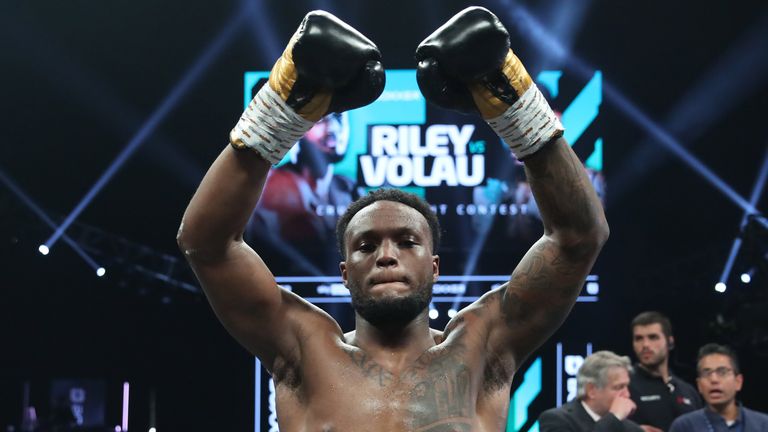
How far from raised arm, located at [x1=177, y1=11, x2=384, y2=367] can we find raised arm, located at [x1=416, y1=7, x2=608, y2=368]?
0.41 feet

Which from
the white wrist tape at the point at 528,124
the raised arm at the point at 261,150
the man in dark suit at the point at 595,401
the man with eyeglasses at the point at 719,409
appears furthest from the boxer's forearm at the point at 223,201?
the man with eyeglasses at the point at 719,409

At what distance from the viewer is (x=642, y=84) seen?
6516 millimetres

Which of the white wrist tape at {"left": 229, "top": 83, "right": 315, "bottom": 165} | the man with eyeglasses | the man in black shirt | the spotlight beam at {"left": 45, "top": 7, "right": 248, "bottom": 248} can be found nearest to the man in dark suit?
the man with eyeglasses

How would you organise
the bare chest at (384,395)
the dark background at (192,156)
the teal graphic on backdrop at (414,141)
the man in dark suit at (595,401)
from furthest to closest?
the dark background at (192,156)
the teal graphic on backdrop at (414,141)
the man in dark suit at (595,401)
the bare chest at (384,395)

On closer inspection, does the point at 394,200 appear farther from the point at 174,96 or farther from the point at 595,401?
the point at 174,96

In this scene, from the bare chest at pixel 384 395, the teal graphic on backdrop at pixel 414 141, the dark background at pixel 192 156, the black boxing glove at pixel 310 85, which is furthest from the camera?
the dark background at pixel 192 156

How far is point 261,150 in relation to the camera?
1826mm

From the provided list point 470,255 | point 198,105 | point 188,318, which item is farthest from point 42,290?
point 470,255

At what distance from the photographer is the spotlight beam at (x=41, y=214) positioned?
262 inches

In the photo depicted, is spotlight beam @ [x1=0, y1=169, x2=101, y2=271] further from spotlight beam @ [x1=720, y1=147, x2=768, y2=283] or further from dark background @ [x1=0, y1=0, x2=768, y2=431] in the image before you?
spotlight beam @ [x1=720, y1=147, x2=768, y2=283]

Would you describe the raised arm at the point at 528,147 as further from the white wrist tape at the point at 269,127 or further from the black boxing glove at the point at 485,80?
the white wrist tape at the point at 269,127

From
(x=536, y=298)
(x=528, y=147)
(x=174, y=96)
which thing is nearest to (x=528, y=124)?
(x=528, y=147)

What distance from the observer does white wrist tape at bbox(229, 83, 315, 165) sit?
5.96ft

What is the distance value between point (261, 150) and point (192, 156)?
495 cm
